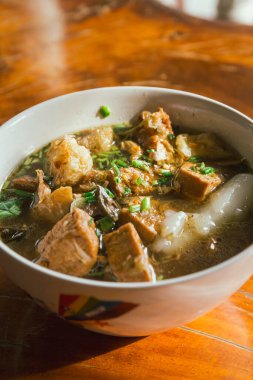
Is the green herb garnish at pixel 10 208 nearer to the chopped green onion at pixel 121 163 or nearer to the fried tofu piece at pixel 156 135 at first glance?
the chopped green onion at pixel 121 163

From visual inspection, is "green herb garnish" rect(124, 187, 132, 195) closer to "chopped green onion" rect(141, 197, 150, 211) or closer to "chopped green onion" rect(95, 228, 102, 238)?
"chopped green onion" rect(141, 197, 150, 211)

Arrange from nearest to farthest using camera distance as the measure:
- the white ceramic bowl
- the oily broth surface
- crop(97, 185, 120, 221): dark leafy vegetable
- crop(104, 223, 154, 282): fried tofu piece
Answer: the white ceramic bowl
crop(104, 223, 154, 282): fried tofu piece
the oily broth surface
crop(97, 185, 120, 221): dark leafy vegetable

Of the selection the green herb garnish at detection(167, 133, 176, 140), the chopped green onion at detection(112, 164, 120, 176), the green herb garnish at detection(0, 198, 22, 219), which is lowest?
the green herb garnish at detection(0, 198, 22, 219)

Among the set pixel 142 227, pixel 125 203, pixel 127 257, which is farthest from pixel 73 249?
pixel 125 203

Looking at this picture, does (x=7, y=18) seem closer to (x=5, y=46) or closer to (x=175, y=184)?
(x=5, y=46)

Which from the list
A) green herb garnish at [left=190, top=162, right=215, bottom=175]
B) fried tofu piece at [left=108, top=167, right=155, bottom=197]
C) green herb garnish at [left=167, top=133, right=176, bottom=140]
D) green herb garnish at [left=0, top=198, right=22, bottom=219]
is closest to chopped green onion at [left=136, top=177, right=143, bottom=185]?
fried tofu piece at [left=108, top=167, right=155, bottom=197]

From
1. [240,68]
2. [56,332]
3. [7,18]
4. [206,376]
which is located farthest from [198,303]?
[7,18]
